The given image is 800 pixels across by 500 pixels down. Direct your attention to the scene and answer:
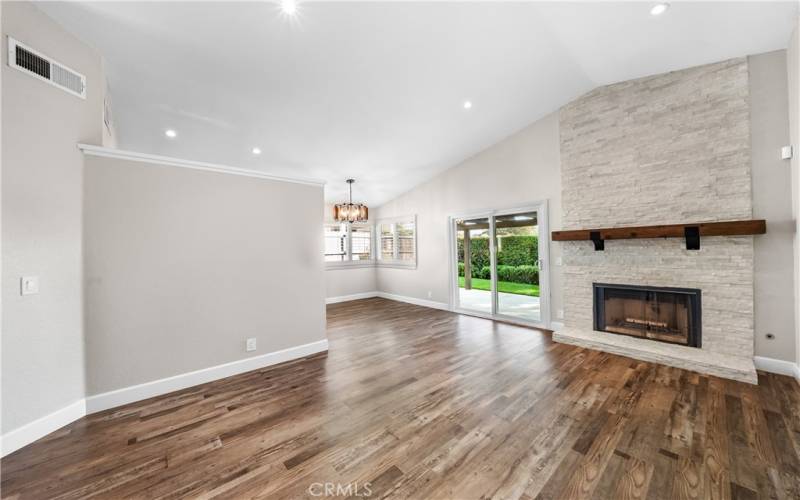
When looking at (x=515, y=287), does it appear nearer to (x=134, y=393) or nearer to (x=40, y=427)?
(x=134, y=393)

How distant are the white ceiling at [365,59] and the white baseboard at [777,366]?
3.35 m

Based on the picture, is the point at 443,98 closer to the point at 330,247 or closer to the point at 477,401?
the point at 477,401

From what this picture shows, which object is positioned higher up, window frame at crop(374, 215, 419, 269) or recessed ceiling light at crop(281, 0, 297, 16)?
recessed ceiling light at crop(281, 0, 297, 16)

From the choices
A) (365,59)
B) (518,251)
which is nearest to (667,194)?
(518,251)

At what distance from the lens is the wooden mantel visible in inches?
124

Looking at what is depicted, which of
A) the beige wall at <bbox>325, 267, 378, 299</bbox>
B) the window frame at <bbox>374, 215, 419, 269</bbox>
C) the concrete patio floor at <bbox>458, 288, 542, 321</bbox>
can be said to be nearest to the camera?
the concrete patio floor at <bbox>458, 288, 542, 321</bbox>

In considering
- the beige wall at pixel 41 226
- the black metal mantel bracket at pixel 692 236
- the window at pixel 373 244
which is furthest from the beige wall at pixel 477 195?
the beige wall at pixel 41 226

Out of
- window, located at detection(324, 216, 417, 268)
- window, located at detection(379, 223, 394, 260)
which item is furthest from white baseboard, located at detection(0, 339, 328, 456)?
window, located at detection(379, 223, 394, 260)

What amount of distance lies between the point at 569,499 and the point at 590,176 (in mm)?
4118

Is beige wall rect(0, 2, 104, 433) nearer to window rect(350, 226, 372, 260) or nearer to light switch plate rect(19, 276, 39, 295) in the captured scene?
light switch plate rect(19, 276, 39, 295)

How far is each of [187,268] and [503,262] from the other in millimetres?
4904

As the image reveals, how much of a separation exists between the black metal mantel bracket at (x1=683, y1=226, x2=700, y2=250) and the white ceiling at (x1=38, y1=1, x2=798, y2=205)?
6.45ft

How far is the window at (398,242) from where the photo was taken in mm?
7332

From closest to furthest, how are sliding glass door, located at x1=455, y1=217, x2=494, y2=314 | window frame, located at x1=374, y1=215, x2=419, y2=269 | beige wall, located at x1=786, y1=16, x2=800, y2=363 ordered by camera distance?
1. beige wall, located at x1=786, y1=16, x2=800, y2=363
2. sliding glass door, located at x1=455, y1=217, x2=494, y2=314
3. window frame, located at x1=374, y1=215, x2=419, y2=269
